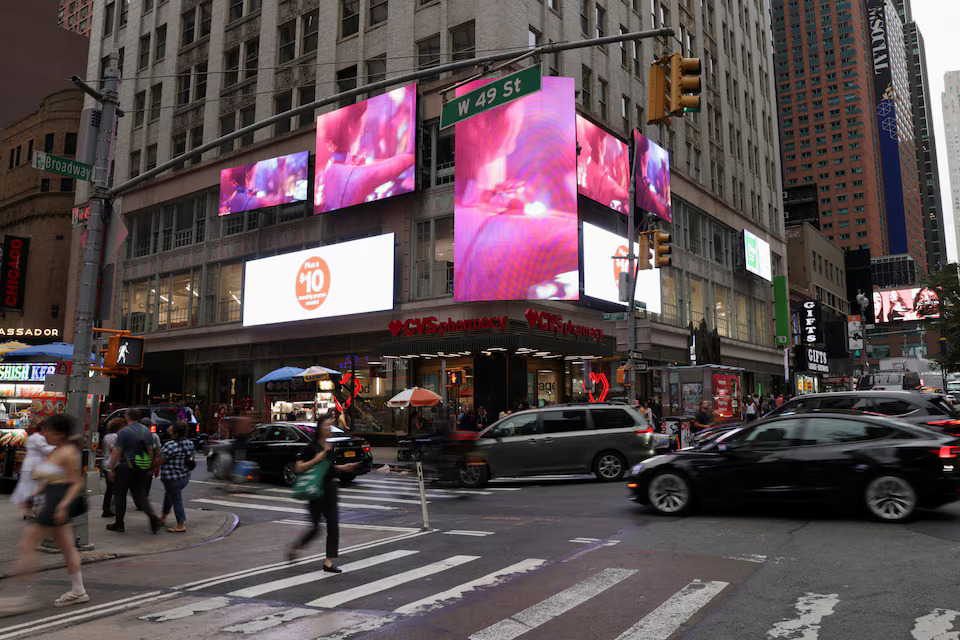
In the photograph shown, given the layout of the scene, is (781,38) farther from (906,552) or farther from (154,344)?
(906,552)

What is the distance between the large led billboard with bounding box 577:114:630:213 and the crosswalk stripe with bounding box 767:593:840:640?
23.9m

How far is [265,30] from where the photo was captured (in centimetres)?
3759

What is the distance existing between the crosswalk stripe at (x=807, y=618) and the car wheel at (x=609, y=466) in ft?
33.8

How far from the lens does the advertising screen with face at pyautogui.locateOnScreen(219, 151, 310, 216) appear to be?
33125mm

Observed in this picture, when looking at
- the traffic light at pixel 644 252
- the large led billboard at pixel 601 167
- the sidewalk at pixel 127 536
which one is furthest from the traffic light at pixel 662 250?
the sidewalk at pixel 127 536

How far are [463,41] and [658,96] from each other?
2134cm

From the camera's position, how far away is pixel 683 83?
32.5 feet

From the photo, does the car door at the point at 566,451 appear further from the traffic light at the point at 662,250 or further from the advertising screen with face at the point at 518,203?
the advertising screen with face at the point at 518,203

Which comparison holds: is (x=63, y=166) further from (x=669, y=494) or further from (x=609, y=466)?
(x=609, y=466)

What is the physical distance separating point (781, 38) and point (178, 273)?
636 ft

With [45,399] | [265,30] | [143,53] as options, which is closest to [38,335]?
[143,53]

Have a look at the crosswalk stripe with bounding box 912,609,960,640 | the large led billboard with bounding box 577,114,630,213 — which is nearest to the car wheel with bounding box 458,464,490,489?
the crosswalk stripe with bounding box 912,609,960,640

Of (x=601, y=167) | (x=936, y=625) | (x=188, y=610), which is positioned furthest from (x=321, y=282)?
(x=936, y=625)

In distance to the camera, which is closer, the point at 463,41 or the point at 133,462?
the point at 133,462
